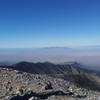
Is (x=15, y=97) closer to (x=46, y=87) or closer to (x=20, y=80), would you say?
(x=46, y=87)

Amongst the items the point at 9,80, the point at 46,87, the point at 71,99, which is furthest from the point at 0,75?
the point at 71,99

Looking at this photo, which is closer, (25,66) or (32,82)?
(32,82)

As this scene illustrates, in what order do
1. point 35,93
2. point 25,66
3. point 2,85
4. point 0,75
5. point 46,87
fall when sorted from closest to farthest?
point 35,93 < point 46,87 < point 2,85 < point 0,75 < point 25,66

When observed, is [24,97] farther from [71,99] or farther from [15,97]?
[71,99]

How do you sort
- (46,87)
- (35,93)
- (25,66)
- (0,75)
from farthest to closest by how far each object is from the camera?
(25,66) < (0,75) < (46,87) < (35,93)

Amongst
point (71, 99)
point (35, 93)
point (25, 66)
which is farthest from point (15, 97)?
point (25, 66)

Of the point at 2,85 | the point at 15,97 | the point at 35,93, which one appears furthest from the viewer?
the point at 2,85
